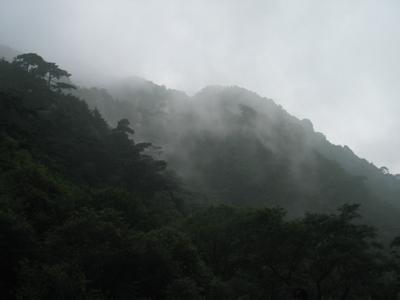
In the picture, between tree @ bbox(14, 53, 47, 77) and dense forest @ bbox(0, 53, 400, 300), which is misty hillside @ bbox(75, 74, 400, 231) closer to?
dense forest @ bbox(0, 53, 400, 300)

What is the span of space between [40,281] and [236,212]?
2232cm

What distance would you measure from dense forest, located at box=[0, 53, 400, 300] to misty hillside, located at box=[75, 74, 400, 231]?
0.40 metres

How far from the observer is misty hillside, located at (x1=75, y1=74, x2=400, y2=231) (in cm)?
7512

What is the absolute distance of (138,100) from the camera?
343 feet

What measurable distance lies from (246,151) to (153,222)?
52488mm

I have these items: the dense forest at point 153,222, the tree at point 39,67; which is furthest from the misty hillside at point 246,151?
the tree at point 39,67

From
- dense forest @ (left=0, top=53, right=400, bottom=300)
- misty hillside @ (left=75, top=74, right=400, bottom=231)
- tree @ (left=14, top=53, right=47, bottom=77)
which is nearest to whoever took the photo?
dense forest @ (left=0, top=53, right=400, bottom=300)

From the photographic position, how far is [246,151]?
8506 cm

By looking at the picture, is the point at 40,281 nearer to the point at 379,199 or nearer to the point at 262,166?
the point at 262,166

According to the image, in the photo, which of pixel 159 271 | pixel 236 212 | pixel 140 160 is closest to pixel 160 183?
pixel 140 160

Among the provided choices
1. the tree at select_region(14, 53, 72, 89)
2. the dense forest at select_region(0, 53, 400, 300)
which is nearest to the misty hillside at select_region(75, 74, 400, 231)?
the dense forest at select_region(0, 53, 400, 300)

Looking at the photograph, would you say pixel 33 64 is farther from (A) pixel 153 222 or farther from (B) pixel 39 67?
(A) pixel 153 222

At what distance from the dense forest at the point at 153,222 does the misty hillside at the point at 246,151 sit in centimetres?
40

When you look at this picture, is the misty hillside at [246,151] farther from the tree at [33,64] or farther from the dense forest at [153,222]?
the tree at [33,64]
